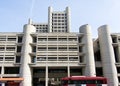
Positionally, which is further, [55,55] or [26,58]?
[55,55]

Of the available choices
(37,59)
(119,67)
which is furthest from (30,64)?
(119,67)

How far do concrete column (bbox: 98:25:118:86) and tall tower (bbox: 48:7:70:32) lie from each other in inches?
2214

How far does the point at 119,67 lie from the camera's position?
62.7 meters

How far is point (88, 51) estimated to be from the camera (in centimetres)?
6116

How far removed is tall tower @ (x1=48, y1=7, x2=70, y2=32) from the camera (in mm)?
121125

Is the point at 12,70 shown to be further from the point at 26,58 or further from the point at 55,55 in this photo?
the point at 55,55

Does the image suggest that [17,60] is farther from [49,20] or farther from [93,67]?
[49,20]

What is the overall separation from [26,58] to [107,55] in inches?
1050

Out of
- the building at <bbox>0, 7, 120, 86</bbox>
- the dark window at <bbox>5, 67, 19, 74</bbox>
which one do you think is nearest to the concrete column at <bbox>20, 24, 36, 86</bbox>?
the building at <bbox>0, 7, 120, 86</bbox>

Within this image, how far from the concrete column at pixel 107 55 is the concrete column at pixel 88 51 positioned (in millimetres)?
4084

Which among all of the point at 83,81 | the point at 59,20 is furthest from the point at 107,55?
the point at 59,20

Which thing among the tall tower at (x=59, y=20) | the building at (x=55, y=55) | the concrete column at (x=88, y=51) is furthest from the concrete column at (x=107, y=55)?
the tall tower at (x=59, y=20)

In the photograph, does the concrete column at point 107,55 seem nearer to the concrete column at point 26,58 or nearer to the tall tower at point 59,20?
the concrete column at point 26,58

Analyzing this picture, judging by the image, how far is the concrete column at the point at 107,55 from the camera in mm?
57906
